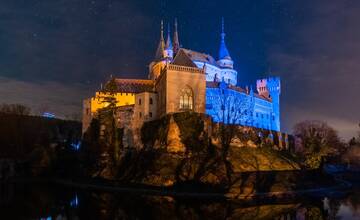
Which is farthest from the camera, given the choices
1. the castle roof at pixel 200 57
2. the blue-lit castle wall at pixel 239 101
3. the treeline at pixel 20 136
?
the castle roof at pixel 200 57

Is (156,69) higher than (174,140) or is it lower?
higher

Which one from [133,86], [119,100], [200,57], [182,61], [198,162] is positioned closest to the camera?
[198,162]

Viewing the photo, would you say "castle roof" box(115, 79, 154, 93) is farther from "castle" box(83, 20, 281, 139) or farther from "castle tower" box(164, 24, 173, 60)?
"castle tower" box(164, 24, 173, 60)

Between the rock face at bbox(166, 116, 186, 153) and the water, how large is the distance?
411 inches

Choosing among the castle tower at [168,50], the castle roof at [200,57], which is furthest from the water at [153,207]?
the castle roof at [200,57]

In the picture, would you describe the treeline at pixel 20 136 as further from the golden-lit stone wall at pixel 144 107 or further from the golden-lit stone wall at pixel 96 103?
the golden-lit stone wall at pixel 144 107

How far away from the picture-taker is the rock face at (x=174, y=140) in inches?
1986

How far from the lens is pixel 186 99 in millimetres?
55781

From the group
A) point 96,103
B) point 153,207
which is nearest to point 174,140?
point 153,207

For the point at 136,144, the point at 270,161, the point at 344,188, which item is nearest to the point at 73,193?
the point at 136,144

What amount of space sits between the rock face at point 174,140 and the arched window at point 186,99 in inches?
170

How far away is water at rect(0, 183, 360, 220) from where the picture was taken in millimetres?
30553

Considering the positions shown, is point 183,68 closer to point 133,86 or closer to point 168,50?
point 133,86

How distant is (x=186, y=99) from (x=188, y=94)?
77 cm
